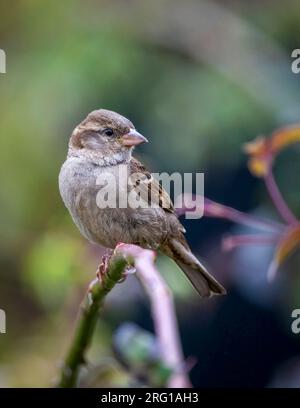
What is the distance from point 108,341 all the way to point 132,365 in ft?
5.44

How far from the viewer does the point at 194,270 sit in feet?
8.66

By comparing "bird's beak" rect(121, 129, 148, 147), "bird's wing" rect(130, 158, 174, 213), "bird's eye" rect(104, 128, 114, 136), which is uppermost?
"bird's eye" rect(104, 128, 114, 136)

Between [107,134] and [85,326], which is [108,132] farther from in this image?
[85,326]

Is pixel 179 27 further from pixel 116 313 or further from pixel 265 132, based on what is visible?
pixel 116 313

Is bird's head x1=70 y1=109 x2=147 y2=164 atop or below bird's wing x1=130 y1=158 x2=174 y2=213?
atop

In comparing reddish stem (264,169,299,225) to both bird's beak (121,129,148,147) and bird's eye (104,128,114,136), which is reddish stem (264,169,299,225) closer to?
bird's beak (121,129,148,147)

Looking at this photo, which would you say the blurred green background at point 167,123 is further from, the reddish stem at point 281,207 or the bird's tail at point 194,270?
the reddish stem at point 281,207

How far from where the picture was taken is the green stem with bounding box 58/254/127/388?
1.58 metres

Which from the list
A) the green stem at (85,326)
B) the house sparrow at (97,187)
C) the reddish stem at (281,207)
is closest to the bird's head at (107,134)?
the house sparrow at (97,187)

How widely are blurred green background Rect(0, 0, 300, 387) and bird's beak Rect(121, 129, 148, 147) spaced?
889 millimetres

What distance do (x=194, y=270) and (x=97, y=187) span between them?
416mm

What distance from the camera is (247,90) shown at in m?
Result: 3.69

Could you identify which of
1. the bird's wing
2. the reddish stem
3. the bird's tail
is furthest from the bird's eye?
the reddish stem

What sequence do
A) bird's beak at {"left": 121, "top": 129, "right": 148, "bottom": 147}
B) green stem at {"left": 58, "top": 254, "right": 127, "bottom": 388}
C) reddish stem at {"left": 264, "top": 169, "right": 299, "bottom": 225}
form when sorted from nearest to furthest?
green stem at {"left": 58, "top": 254, "right": 127, "bottom": 388}
reddish stem at {"left": 264, "top": 169, "right": 299, "bottom": 225}
bird's beak at {"left": 121, "top": 129, "right": 148, "bottom": 147}
